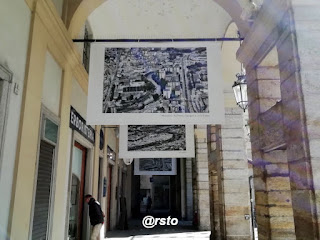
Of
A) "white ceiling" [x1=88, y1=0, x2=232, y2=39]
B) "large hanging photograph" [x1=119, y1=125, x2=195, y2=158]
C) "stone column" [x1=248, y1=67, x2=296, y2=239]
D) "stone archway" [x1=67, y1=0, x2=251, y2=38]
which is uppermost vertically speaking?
"white ceiling" [x1=88, y1=0, x2=232, y2=39]

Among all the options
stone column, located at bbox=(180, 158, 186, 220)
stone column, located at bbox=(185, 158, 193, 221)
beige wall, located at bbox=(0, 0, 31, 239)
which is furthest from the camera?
stone column, located at bbox=(180, 158, 186, 220)

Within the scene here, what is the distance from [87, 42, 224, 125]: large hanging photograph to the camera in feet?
14.8

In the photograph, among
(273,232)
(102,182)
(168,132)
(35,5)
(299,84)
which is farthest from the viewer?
(102,182)

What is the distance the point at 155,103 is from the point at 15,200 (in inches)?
87.4

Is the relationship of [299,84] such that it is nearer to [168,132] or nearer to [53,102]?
[53,102]

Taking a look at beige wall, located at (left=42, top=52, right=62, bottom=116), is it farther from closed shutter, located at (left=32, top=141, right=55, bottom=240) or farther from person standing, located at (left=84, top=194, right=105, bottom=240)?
person standing, located at (left=84, top=194, right=105, bottom=240)

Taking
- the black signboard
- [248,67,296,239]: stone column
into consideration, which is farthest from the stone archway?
the black signboard

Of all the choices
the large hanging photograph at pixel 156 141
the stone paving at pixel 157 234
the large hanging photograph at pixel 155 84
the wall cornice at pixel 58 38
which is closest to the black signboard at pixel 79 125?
the wall cornice at pixel 58 38

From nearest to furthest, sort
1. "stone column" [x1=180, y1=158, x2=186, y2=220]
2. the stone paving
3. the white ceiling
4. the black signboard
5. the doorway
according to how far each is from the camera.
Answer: the black signboard < the white ceiling < the doorway < the stone paving < "stone column" [x1=180, y1=158, x2=186, y2=220]

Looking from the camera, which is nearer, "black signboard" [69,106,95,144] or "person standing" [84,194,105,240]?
"black signboard" [69,106,95,144]

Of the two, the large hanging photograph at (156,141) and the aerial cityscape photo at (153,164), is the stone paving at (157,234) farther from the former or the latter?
the aerial cityscape photo at (153,164)

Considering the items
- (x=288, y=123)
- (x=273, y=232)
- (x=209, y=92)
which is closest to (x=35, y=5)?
(x=209, y=92)

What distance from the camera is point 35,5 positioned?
12.1 ft

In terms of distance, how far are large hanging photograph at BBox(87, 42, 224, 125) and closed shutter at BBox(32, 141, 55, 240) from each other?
2.40 feet
